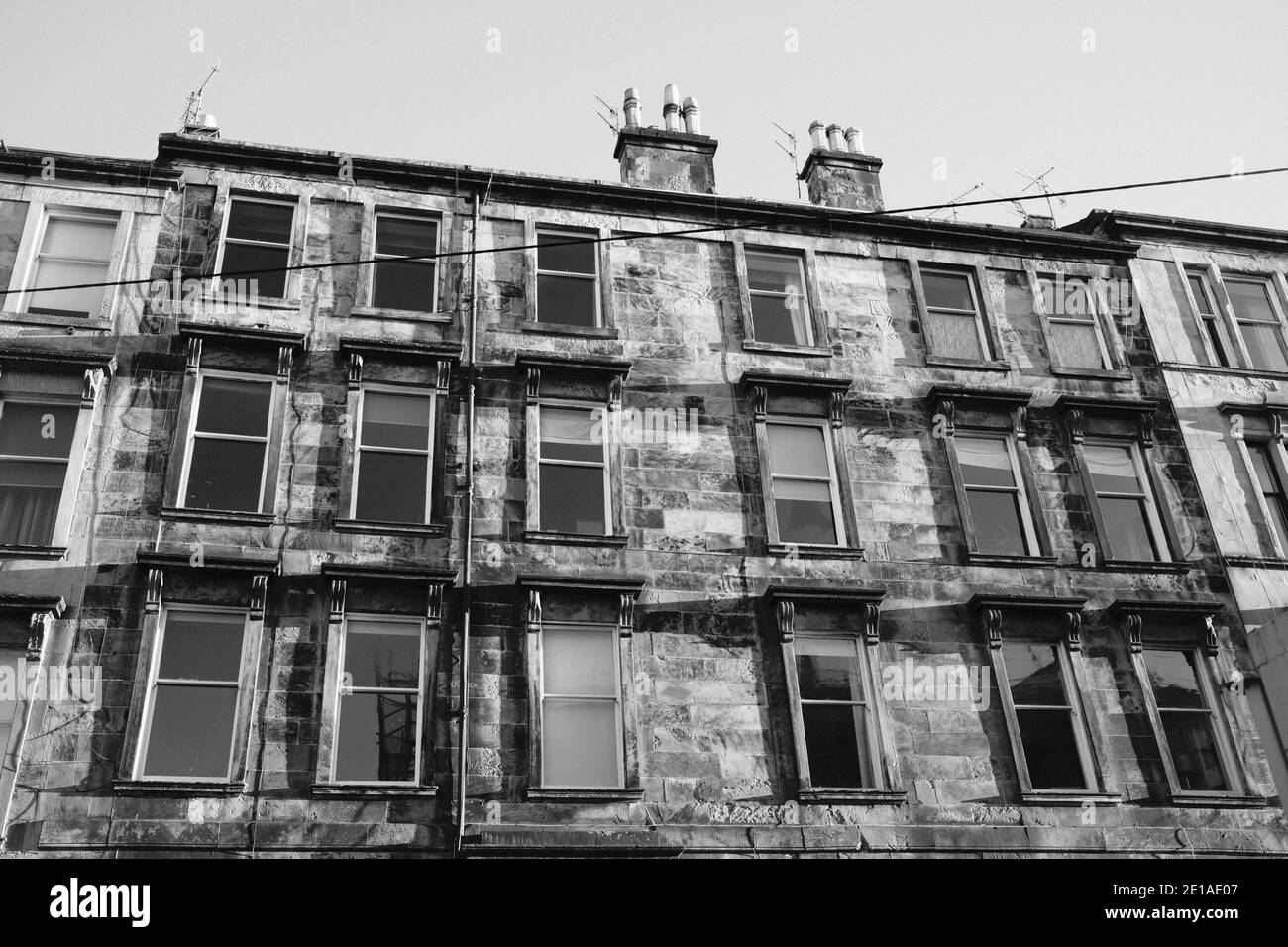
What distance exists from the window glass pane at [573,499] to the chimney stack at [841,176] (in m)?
7.64

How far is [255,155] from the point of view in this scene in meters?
19.1

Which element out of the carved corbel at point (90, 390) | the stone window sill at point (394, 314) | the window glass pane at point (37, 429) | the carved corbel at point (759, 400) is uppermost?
the stone window sill at point (394, 314)

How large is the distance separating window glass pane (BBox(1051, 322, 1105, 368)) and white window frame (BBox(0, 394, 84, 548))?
15.4m

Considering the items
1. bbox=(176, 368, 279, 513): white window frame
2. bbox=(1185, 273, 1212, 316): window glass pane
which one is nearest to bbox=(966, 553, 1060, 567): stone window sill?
bbox=(1185, 273, 1212, 316): window glass pane

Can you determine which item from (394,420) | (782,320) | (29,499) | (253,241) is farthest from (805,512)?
(29,499)

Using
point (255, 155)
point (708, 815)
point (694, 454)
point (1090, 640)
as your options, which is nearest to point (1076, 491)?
point (1090, 640)

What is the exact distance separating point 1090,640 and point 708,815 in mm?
6474

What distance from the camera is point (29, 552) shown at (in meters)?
15.2

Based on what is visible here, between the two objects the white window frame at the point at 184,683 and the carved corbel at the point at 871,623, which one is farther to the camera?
the carved corbel at the point at 871,623

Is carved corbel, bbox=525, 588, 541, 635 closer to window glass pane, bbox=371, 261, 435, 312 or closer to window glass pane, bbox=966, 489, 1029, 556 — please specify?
window glass pane, bbox=371, 261, 435, 312

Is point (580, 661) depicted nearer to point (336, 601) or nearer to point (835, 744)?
point (336, 601)

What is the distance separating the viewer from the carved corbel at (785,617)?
16.5 meters

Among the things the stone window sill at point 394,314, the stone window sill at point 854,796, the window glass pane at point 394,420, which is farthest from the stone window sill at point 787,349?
the stone window sill at point 854,796

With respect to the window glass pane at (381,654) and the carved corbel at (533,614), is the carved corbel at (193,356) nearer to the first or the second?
the window glass pane at (381,654)
